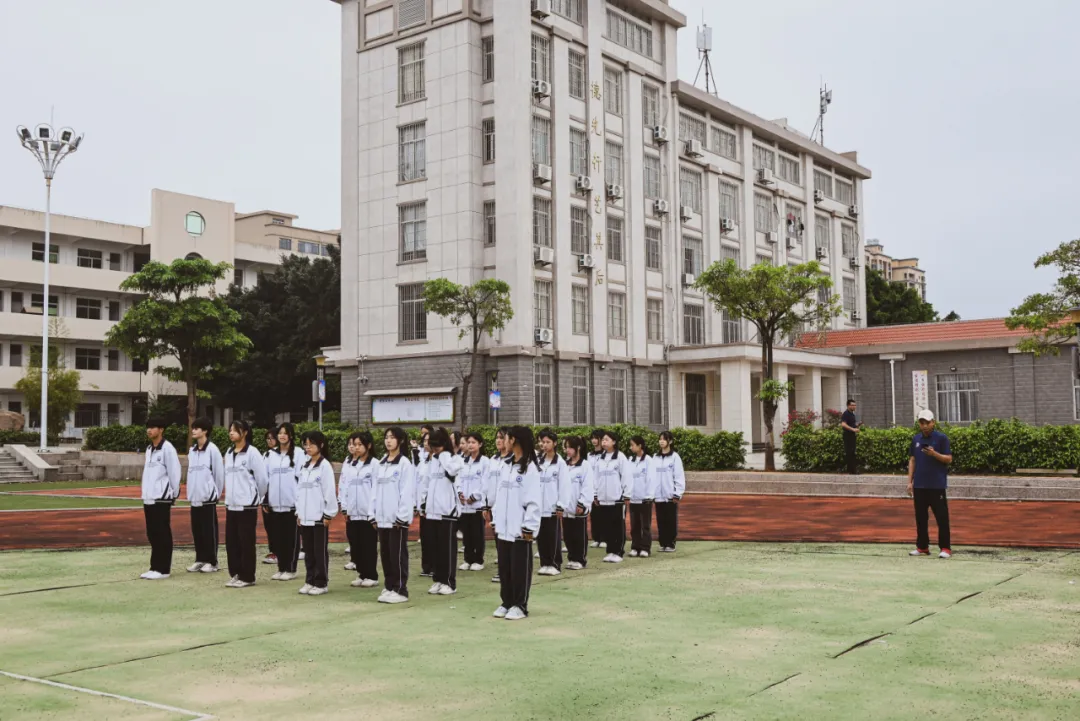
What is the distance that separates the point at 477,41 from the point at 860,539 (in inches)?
1000

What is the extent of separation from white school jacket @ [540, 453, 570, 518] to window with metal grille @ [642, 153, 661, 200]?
1209 inches

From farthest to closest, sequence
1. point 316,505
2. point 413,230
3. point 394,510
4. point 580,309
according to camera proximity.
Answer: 1. point 580,309
2. point 413,230
3. point 316,505
4. point 394,510

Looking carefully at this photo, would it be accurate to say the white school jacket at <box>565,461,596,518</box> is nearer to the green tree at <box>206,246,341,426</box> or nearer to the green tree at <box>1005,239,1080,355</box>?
the green tree at <box>1005,239,1080,355</box>

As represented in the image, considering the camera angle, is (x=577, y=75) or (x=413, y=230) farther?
(x=577, y=75)

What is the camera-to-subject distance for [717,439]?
26.9m

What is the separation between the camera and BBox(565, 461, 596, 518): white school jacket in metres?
11.9

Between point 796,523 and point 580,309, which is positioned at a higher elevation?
point 580,309

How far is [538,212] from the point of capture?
3556 centimetres

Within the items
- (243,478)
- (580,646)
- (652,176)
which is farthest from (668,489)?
(652,176)

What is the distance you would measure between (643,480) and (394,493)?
4.31 meters

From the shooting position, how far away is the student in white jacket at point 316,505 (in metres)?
10.6

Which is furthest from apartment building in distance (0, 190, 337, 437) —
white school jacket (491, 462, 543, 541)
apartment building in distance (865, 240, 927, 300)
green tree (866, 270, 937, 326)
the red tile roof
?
apartment building in distance (865, 240, 927, 300)

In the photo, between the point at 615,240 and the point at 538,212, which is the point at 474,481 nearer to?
the point at 538,212

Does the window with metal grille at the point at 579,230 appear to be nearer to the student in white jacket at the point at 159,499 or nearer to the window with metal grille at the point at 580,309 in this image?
the window with metal grille at the point at 580,309
